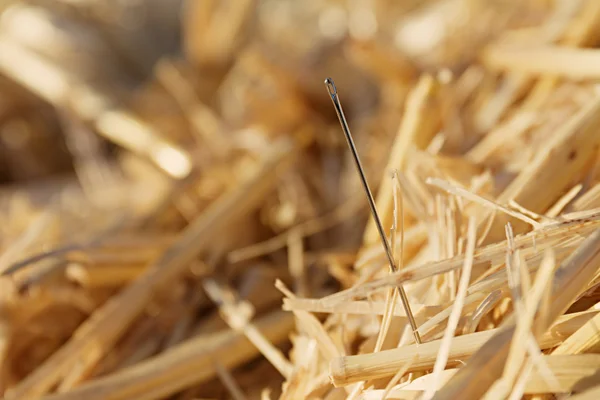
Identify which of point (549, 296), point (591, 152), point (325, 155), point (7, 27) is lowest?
point (549, 296)

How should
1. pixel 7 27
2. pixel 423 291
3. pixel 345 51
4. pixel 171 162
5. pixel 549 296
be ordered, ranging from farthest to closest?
pixel 7 27, pixel 345 51, pixel 171 162, pixel 423 291, pixel 549 296

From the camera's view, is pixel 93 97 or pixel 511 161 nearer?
pixel 511 161

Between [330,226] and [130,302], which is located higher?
[330,226]

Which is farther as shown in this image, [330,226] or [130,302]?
[330,226]

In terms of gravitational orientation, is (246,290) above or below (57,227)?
below

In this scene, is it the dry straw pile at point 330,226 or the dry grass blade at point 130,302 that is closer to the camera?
the dry straw pile at point 330,226

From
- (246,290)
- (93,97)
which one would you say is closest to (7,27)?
(93,97)

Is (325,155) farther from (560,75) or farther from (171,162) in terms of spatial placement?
(560,75)

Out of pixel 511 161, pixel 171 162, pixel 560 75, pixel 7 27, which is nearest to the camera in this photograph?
pixel 511 161

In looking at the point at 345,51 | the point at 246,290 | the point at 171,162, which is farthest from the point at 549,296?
the point at 345,51
